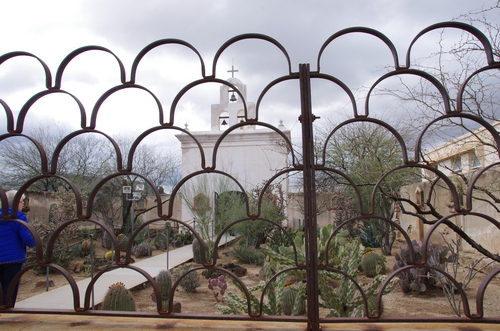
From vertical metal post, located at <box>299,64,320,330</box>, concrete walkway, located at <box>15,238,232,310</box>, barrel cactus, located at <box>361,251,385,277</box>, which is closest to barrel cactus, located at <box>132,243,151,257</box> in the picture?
concrete walkway, located at <box>15,238,232,310</box>

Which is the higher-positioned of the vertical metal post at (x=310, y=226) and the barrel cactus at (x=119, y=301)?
the vertical metal post at (x=310, y=226)

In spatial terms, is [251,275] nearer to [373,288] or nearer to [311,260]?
[373,288]

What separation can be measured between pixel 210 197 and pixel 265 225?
2.39 meters

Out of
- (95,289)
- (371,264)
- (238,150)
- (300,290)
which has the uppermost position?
(238,150)

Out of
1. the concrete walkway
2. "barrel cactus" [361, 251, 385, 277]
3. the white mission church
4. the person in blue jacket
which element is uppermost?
the white mission church

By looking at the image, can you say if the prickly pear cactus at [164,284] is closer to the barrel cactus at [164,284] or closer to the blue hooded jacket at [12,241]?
the barrel cactus at [164,284]

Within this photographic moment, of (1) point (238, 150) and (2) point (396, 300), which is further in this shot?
(1) point (238, 150)

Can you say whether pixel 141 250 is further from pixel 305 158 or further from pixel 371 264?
pixel 305 158

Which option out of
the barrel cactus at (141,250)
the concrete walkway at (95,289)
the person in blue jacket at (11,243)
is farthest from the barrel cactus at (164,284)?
the barrel cactus at (141,250)

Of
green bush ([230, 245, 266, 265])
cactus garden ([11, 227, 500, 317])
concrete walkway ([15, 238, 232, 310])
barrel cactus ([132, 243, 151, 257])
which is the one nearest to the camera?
cactus garden ([11, 227, 500, 317])

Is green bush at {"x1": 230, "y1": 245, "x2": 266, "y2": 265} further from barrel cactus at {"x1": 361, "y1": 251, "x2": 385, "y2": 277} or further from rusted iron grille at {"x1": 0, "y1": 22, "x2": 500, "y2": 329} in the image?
rusted iron grille at {"x1": 0, "y1": 22, "x2": 500, "y2": 329}

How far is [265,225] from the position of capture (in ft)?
36.3

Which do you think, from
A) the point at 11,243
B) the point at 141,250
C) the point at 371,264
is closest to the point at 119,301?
the point at 11,243

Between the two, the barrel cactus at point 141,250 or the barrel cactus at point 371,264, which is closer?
the barrel cactus at point 371,264
